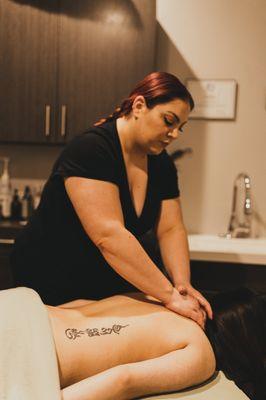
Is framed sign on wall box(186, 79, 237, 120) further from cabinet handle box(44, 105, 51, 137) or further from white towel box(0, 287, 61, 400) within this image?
white towel box(0, 287, 61, 400)

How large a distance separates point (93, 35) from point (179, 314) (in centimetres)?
157

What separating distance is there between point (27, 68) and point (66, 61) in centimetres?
22

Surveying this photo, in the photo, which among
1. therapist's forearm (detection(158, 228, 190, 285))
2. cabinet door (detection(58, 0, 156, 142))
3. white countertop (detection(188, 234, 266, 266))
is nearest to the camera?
therapist's forearm (detection(158, 228, 190, 285))

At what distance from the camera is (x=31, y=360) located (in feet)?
3.20

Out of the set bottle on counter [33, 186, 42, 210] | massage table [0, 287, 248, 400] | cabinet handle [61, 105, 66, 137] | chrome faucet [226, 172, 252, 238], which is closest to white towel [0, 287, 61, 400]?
massage table [0, 287, 248, 400]

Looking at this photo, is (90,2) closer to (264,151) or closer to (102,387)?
(264,151)

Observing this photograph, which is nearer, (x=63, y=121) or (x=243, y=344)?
(x=243, y=344)

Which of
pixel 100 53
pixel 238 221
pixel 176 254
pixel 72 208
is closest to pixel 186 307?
pixel 176 254

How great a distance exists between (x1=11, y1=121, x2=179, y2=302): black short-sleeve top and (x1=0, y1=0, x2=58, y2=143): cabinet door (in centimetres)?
95

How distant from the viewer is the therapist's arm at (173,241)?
150cm

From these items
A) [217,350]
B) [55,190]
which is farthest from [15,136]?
[217,350]

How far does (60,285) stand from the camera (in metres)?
1.45

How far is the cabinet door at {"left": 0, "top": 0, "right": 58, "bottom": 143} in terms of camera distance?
219 centimetres

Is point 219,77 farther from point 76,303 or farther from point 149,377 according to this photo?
point 149,377
